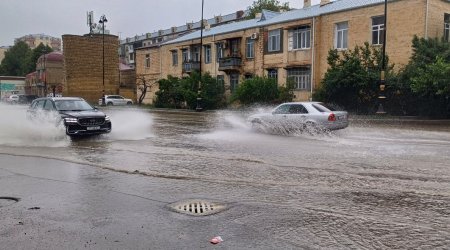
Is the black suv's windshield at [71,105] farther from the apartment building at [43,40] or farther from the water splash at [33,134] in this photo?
the apartment building at [43,40]

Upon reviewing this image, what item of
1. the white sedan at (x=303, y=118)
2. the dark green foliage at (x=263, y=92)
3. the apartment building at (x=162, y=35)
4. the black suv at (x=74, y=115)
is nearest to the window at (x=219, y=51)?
the dark green foliage at (x=263, y=92)

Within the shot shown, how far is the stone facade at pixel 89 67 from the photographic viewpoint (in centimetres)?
6334

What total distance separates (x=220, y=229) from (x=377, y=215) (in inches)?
85.0

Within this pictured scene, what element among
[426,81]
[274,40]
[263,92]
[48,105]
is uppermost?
[274,40]

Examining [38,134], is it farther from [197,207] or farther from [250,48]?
[250,48]

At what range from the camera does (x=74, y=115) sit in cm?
1459

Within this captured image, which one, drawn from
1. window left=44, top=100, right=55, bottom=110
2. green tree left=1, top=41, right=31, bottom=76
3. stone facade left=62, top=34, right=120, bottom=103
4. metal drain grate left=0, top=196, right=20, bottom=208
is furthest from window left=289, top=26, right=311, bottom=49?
green tree left=1, top=41, right=31, bottom=76

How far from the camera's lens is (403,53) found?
2891 cm

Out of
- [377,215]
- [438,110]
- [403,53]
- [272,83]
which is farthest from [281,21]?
[377,215]

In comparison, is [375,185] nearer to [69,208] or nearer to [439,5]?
[69,208]

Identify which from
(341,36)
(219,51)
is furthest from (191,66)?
(341,36)

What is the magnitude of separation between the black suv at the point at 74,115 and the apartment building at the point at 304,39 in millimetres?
20331

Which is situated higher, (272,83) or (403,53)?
(403,53)

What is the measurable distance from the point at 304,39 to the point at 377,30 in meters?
6.79
